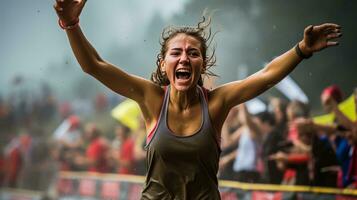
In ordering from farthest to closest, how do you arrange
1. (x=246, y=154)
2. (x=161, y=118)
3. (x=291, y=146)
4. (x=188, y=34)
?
(x=246, y=154) < (x=291, y=146) < (x=188, y=34) < (x=161, y=118)

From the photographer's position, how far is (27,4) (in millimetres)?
11398

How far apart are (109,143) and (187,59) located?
19.1 feet

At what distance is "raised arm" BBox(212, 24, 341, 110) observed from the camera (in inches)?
142

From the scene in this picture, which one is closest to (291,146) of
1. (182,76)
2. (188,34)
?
(188,34)

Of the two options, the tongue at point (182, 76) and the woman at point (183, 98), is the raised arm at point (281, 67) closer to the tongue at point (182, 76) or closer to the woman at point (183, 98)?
the woman at point (183, 98)

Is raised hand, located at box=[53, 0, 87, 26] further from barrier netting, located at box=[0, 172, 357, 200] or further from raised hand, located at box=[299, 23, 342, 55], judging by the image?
barrier netting, located at box=[0, 172, 357, 200]

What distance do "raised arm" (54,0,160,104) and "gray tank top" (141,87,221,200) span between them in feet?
0.83

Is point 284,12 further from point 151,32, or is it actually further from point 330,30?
point 330,30

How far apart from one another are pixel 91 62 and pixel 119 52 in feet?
19.1

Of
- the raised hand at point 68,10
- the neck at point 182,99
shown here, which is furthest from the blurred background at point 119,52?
the raised hand at point 68,10

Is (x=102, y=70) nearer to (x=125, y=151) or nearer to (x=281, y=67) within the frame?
(x=281, y=67)

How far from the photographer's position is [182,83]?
3.74 m

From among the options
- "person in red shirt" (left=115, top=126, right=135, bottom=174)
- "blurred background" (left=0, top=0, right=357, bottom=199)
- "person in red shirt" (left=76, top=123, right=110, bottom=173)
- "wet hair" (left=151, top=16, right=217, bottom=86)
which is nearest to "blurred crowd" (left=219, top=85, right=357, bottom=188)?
"blurred background" (left=0, top=0, right=357, bottom=199)

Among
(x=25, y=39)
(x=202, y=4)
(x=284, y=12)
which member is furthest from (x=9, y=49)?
(x=284, y=12)
